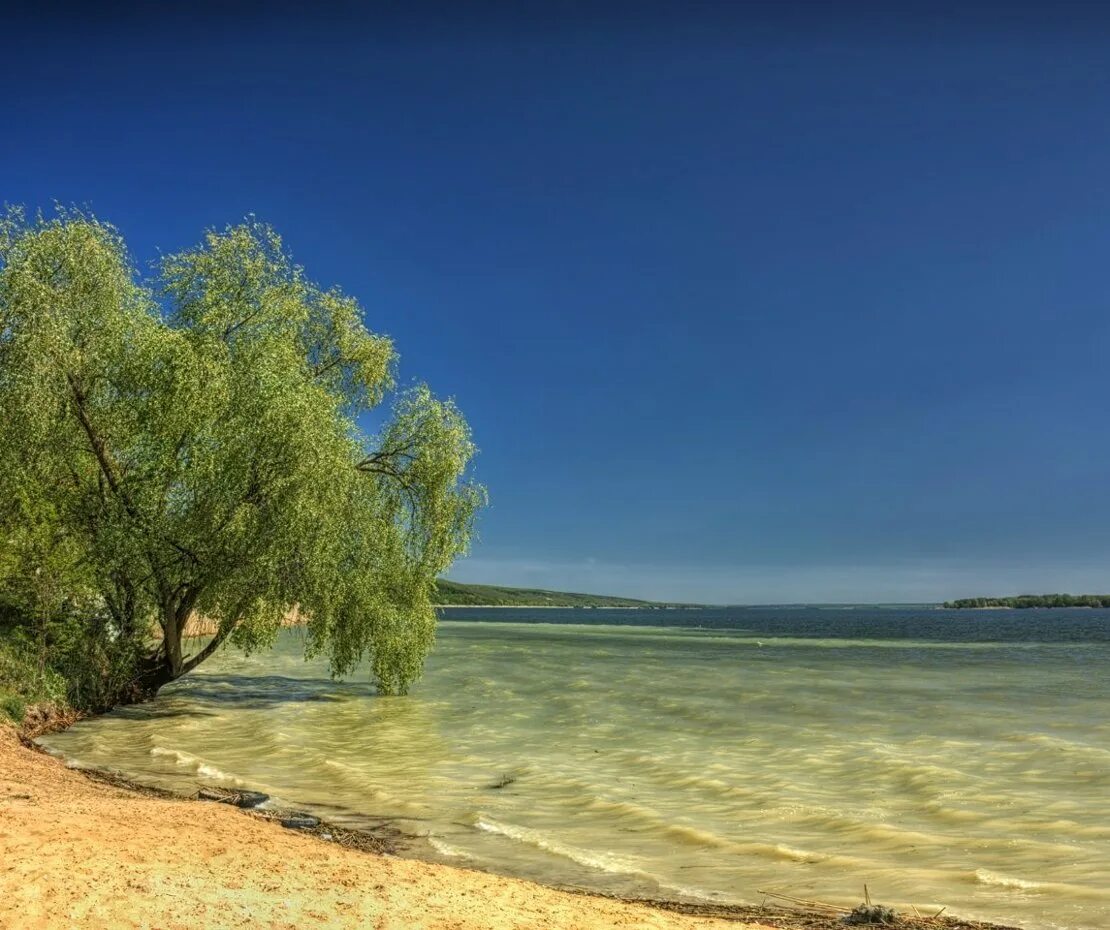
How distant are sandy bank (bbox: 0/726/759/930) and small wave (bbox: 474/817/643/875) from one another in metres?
1.74

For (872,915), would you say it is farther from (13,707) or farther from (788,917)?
(13,707)

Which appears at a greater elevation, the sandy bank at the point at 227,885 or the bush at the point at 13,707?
the sandy bank at the point at 227,885

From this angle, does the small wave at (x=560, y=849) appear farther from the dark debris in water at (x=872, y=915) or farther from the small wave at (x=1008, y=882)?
the small wave at (x=1008, y=882)

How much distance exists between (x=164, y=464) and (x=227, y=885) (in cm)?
1434

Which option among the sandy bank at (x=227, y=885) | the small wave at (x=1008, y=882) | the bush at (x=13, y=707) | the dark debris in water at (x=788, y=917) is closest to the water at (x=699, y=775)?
the small wave at (x=1008, y=882)

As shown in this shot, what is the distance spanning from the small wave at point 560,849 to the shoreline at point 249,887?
1259mm

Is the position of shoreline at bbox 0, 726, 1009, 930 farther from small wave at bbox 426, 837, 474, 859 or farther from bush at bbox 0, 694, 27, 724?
bush at bbox 0, 694, 27, 724

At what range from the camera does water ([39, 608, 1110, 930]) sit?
960 centimetres

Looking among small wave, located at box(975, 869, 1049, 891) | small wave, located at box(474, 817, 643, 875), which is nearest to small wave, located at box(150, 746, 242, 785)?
small wave, located at box(474, 817, 643, 875)

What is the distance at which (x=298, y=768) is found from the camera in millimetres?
15117

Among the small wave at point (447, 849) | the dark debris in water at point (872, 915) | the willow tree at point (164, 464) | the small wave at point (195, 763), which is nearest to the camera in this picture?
the dark debris in water at point (872, 915)

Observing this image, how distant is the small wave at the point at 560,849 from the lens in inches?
380

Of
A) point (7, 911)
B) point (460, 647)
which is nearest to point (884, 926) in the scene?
point (7, 911)

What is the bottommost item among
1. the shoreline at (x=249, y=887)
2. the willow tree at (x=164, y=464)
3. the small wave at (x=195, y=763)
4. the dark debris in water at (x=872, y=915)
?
the small wave at (x=195, y=763)
